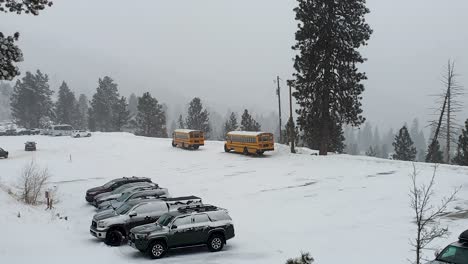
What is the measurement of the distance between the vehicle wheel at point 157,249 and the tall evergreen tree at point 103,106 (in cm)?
10042

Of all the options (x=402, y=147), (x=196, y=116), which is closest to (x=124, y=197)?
(x=402, y=147)

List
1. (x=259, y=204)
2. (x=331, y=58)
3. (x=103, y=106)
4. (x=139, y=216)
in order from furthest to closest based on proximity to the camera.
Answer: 1. (x=103, y=106)
2. (x=331, y=58)
3. (x=259, y=204)
4. (x=139, y=216)

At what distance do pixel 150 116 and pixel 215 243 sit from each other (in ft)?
286

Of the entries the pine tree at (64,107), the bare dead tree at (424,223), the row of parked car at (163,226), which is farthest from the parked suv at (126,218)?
the pine tree at (64,107)

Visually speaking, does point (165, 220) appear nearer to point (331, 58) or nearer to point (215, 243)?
point (215, 243)

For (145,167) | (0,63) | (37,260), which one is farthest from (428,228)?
(145,167)

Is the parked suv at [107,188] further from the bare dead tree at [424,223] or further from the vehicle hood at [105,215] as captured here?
the bare dead tree at [424,223]

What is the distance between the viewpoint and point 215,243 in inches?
736

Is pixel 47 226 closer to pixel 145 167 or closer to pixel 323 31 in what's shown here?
pixel 145 167

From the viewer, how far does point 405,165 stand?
37.4 metres

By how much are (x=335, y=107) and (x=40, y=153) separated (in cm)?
3372

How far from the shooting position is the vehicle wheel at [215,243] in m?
18.7

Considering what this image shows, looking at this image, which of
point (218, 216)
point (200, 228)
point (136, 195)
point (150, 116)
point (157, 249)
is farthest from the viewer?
point (150, 116)

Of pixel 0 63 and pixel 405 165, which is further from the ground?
pixel 0 63
